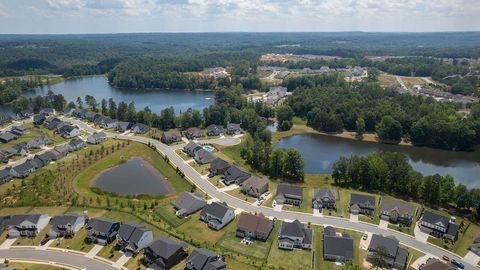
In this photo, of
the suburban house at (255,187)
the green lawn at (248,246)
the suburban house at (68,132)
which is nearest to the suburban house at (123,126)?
the suburban house at (68,132)

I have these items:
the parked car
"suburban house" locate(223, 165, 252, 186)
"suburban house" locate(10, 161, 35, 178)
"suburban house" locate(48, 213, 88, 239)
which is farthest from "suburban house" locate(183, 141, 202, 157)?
the parked car

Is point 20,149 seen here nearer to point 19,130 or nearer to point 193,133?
point 19,130

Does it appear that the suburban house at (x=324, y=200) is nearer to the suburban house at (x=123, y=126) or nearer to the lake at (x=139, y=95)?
the suburban house at (x=123, y=126)

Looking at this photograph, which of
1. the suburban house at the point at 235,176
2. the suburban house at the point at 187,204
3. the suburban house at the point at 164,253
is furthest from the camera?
the suburban house at the point at 235,176

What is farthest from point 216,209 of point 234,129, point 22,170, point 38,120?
point 38,120

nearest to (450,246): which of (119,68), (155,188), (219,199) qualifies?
(219,199)
